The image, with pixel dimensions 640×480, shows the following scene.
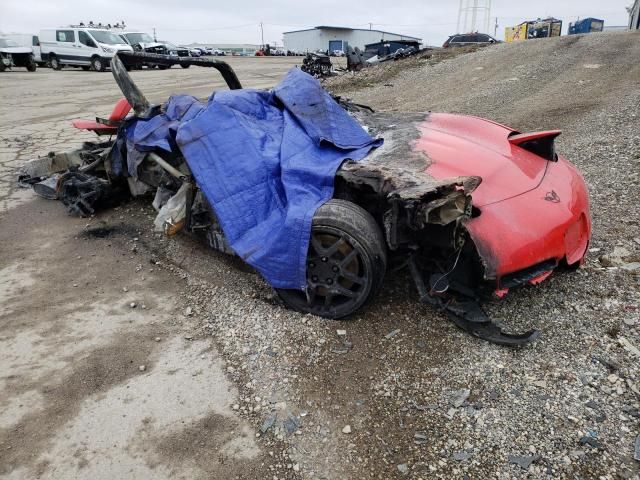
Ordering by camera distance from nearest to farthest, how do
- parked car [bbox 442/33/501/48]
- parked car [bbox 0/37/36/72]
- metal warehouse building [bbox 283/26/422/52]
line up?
parked car [bbox 0/37/36/72]
parked car [bbox 442/33/501/48]
metal warehouse building [bbox 283/26/422/52]

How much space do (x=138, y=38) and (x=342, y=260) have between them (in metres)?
25.4

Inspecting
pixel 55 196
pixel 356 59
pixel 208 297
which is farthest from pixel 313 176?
pixel 356 59

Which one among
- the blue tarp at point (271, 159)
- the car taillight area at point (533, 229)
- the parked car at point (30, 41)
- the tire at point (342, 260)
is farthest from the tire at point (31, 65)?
the car taillight area at point (533, 229)

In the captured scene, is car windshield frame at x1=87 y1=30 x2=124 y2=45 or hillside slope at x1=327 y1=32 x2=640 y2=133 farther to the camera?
car windshield frame at x1=87 y1=30 x2=124 y2=45

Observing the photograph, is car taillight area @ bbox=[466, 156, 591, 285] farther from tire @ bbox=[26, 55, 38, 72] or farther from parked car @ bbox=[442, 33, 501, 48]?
tire @ bbox=[26, 55, 38, 72]

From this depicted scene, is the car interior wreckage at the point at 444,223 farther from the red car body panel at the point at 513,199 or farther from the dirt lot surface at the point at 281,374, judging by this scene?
the dirt lot surface at the point at 281,374

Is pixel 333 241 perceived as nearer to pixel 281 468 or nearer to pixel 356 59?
pixel 281 468

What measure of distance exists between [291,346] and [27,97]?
12700 mm

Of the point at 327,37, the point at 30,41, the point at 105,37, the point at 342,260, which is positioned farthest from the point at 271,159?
the point at 327,37

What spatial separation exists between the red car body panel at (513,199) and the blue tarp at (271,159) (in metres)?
0.54

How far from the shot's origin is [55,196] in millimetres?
4832

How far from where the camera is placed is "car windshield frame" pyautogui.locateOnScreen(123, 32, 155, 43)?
23.0m

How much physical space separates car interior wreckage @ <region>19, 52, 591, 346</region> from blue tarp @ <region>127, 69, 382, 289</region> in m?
0.09

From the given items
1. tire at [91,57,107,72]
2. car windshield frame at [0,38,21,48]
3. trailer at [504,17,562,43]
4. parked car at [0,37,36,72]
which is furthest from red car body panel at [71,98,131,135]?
trailer at [504,17,562,43]
